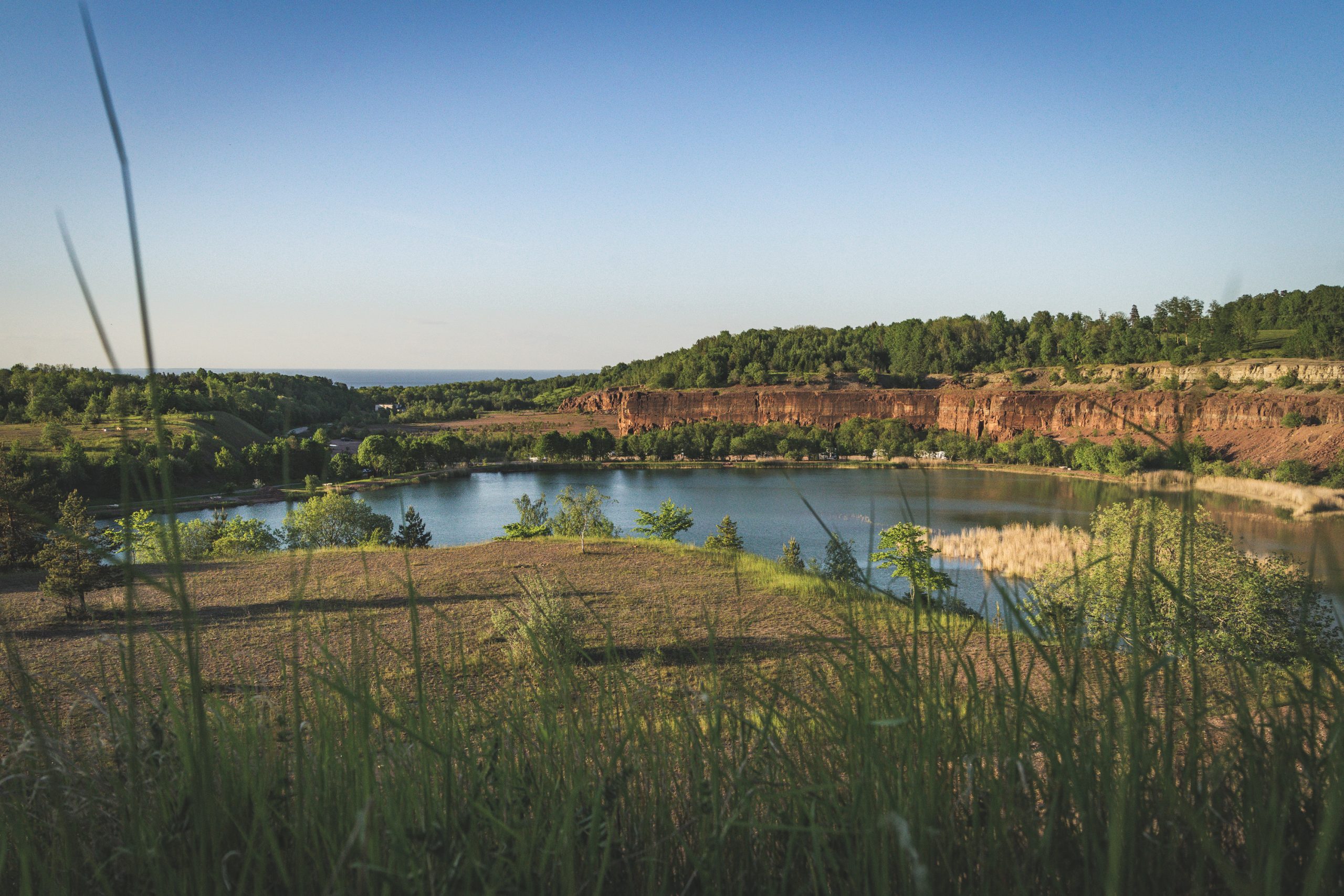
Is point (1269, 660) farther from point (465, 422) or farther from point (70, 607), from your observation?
→ point (465, 422)

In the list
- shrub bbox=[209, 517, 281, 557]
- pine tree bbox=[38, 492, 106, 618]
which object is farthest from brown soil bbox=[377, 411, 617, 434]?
pine tree bbox=[38, 492, 106, 618]

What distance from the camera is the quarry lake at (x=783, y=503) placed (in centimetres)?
2731

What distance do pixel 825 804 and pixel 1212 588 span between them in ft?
36.4

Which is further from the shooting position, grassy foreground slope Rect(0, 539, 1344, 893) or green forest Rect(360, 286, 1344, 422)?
green forest Rect(360, 286, 1344, 422)

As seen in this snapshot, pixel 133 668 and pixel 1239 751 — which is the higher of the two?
pixel 133 668

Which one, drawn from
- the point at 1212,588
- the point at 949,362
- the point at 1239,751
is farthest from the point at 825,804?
the point at 949,362

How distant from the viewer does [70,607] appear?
8.05 meters

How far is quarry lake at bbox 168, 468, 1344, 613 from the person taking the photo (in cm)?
2731

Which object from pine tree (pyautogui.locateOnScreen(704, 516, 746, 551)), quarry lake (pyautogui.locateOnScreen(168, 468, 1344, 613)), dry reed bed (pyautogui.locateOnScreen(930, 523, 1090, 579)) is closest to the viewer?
dry reed bed (pyautogui.locateOnScreen(930, 523, 1090, 579))

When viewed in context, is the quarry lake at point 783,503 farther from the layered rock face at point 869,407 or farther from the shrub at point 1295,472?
the layered rock face at point 869,407

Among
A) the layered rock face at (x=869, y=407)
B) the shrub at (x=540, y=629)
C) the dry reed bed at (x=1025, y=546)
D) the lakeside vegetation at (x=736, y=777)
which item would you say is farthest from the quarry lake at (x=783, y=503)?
the lakeside vegetation at (x=736, y=777)

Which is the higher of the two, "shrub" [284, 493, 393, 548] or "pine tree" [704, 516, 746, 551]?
"shrub" [284, 493, 393, 548]

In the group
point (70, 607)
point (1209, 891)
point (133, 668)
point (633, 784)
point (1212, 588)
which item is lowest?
point (1212, 588)

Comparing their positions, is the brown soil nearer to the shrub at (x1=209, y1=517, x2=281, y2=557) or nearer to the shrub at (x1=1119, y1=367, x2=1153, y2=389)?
the shrub at (x1=209, y1=517, x2=281, y2=557)
